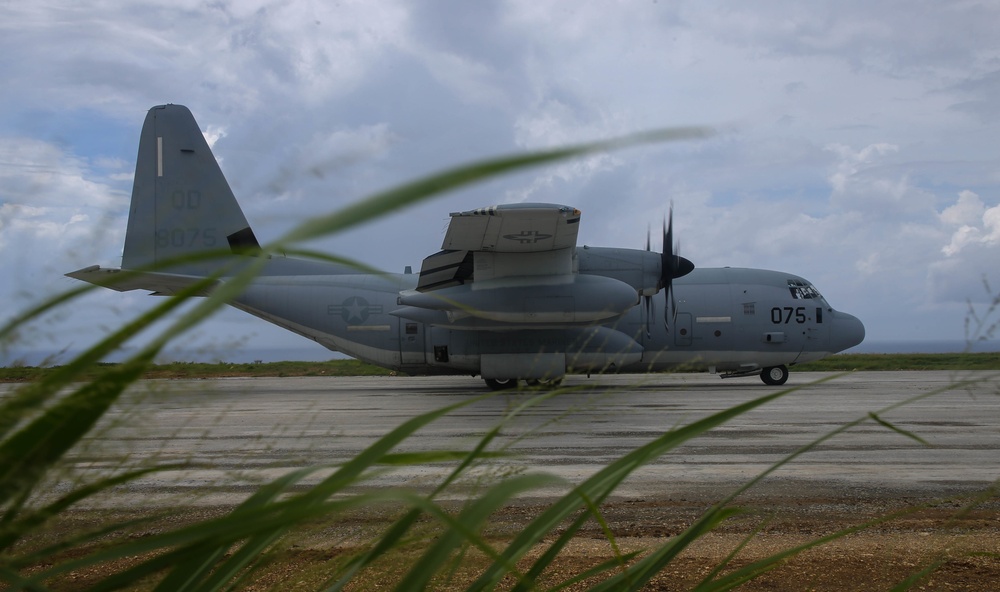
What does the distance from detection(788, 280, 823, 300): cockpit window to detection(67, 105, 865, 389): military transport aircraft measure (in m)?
0.03

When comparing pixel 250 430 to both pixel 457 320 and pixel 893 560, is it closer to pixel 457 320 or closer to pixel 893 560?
pixel 457 320

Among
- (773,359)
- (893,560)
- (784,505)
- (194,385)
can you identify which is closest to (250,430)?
(784,505)

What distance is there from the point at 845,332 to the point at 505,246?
30.8 feet

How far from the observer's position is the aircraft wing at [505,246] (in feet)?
43.7

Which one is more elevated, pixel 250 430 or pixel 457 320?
pixel 457 320

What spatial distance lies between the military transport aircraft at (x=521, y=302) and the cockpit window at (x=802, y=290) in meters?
0.03

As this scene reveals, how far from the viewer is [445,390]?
19078 mm

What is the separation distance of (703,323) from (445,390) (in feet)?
20.4

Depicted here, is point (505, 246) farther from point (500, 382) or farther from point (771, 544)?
point (771, 544)

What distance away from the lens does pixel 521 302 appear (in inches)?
599

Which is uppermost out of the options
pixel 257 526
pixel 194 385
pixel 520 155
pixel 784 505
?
pixel 520 155

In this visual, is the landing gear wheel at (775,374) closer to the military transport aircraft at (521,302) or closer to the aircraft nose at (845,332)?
the military transport aircraft at (521,302)

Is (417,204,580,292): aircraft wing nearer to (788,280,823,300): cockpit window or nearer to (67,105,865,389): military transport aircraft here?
(67,105,865,389): military transport aircraft

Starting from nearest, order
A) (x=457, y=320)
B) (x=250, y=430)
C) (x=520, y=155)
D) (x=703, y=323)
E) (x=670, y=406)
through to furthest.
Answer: (x=520, y=155) < (x=250, y=430) < (x=670, y=406) < (x=457, y=320) < (x=703, y=323)
